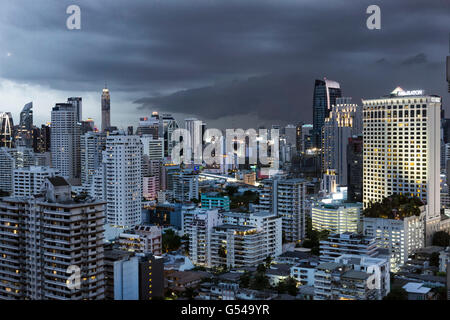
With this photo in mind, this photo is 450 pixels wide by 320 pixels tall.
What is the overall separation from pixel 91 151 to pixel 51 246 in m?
10.9

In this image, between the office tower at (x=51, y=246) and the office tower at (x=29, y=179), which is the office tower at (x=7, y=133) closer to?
the office tower at (x=29, y=179)

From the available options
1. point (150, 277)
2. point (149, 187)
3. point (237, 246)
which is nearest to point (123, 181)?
point (237, 246)

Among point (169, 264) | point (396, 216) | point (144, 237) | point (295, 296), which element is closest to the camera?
point (295, 296)

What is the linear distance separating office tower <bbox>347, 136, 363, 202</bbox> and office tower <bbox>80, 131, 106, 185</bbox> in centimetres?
764

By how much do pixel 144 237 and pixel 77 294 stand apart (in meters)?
2.70

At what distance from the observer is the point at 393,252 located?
833 cm

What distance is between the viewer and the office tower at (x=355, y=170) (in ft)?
41.1

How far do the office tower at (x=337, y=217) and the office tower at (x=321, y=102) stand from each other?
27.4 feet

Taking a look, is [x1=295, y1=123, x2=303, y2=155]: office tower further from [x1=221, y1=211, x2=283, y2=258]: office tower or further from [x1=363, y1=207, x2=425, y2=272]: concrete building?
[x1=221, y1=211, x2=283, y2=258]: office tower

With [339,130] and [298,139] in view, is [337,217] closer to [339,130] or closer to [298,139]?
[339,130]

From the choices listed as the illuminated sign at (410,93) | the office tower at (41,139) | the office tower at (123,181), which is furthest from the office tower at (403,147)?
the office tower at (41,139)

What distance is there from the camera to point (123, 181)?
10.4 m
